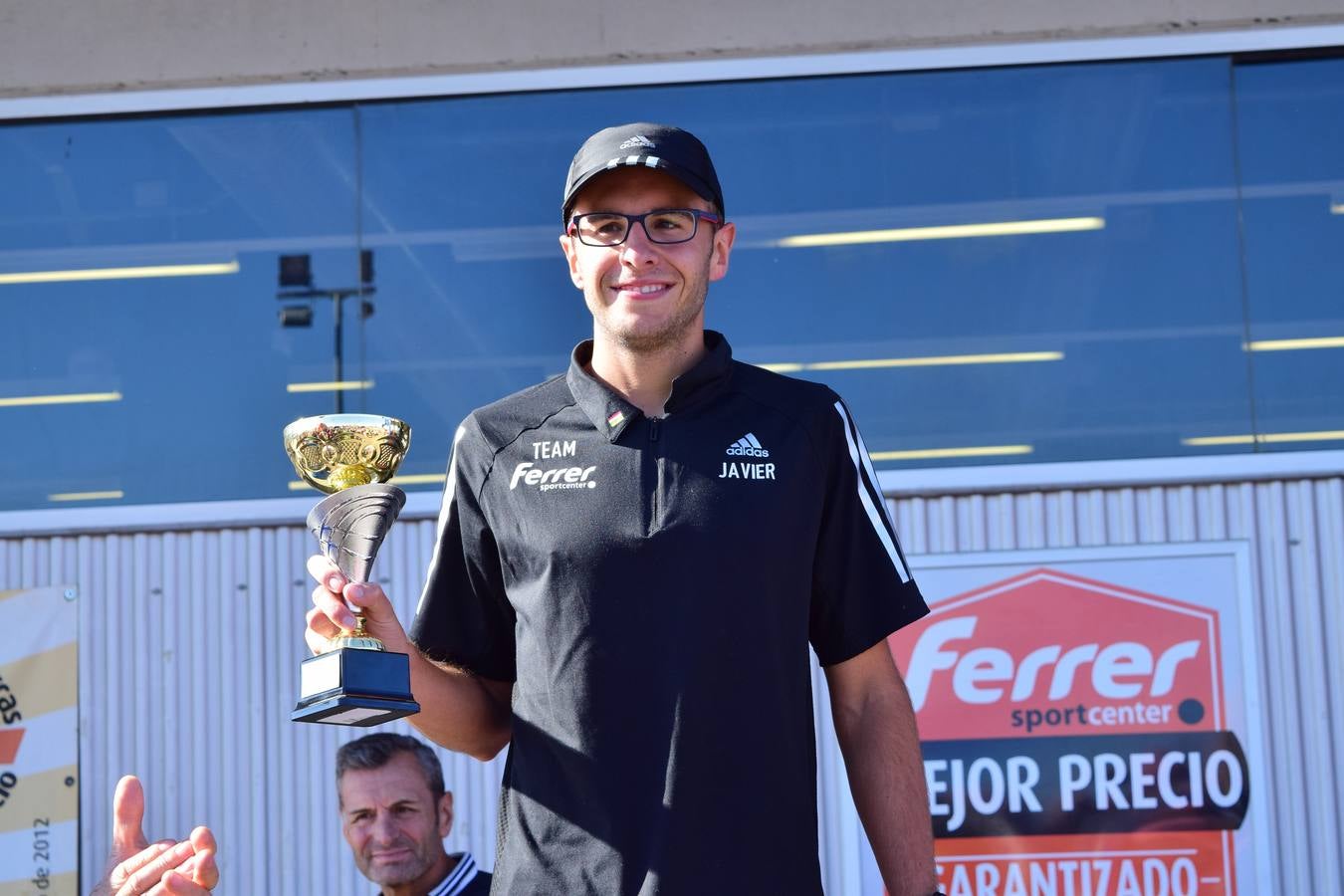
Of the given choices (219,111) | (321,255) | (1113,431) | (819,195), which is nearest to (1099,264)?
(1113,431)

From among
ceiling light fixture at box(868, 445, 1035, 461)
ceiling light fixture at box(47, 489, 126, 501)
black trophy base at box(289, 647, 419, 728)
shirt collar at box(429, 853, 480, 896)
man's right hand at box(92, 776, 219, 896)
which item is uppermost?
ceiling light fixture at box(868, 445, 1035, 461)

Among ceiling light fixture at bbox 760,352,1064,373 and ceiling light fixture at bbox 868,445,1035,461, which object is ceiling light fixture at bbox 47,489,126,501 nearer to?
ceiling light fixture at bbox 760,352,1064,373

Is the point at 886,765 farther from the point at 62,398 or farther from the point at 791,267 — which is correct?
the point at 62,398

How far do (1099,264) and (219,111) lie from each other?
260cm

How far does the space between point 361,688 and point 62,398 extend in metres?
3.29

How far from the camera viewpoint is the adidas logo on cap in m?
2.14

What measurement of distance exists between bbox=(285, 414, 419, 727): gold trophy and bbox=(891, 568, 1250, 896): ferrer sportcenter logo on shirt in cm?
245

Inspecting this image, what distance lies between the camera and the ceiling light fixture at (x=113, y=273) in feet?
16.5

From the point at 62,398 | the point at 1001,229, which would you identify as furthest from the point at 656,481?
the point at 62,398

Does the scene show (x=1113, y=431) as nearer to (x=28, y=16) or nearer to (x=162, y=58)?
(x=162, y=58)

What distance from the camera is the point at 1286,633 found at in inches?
182

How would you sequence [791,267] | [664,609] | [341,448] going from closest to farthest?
[664,609], [341,448], [791,267]

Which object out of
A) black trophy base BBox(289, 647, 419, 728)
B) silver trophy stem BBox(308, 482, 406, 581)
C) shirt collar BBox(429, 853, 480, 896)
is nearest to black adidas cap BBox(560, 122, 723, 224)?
silver trophy stem BBox(308, 482, 406, 581)

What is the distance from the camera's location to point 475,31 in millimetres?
5047
